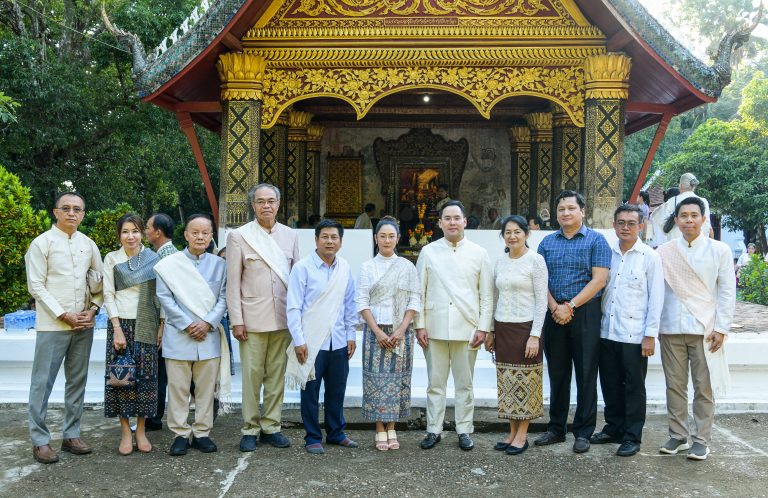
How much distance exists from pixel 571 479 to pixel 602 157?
13.5ft

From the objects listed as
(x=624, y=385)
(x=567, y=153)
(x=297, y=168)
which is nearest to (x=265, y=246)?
(x=624, y=385)

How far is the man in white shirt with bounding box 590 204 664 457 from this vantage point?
15.4ft

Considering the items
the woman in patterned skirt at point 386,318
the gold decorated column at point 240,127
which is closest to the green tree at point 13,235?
the gold decorated column at point 240,127

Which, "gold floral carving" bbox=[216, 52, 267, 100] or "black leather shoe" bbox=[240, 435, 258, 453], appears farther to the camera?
"gold floral carving" bbox=[216, 52, 267, 100]

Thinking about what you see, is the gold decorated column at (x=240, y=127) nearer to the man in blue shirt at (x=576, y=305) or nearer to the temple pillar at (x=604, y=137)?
the temple pillar at (x=604, y=137)

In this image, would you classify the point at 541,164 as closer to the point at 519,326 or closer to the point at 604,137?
the point at 604,137

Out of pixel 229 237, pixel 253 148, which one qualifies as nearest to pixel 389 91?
pixel 253 148

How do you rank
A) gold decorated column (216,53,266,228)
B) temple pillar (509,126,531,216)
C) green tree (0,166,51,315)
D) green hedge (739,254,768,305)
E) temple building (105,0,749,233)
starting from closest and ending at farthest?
temple building (105,0,749,233) → gold decorated column (216,53,266,228) → green tree (0,166,51,315) → temple pillar (509,126,531,216) → green hedge (739,254,768,305)

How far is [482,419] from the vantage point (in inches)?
228

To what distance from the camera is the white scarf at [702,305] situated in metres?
4.66

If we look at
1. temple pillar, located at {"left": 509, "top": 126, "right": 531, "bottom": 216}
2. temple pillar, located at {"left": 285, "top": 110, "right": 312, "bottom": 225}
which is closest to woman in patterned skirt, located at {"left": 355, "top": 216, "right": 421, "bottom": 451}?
temple pillar, located at {"left": 285, "top": 110, "right": 312, "bottom": 225}

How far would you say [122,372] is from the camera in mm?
4637

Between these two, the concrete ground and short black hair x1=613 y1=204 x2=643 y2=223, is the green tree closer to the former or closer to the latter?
the concrete ground

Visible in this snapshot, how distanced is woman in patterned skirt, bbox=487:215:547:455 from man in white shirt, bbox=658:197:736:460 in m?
0.93
